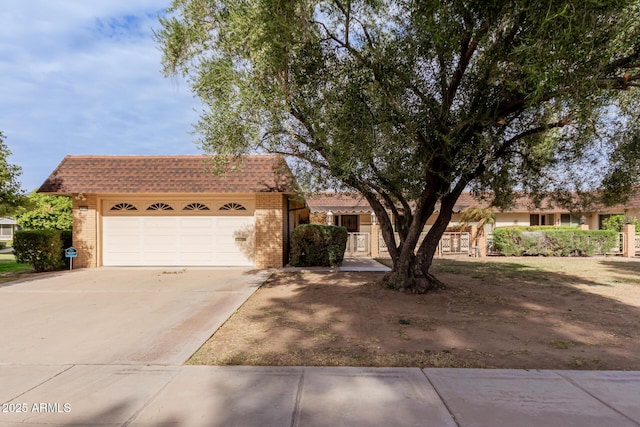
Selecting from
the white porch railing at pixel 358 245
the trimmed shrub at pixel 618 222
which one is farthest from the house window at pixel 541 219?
the white porch railing at pixel 358 245

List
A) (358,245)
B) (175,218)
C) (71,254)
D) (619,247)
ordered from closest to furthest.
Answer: (71,254), (175,218), (358,245), (619,247)

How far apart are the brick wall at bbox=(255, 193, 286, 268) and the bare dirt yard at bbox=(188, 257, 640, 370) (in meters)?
2.46

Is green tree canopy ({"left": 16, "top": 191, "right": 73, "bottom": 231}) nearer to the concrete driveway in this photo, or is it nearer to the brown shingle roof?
the brown shingle roof

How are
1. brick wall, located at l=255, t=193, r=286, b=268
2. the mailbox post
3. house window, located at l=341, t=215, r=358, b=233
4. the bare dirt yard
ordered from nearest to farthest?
the bare dirt yard, the mailbox post, brick wall, located at l=255, t=193, r=286, b=268, house window, located at l=341, t=215, r=358, b=233

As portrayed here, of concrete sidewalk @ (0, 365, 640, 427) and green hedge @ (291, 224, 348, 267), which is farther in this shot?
green hedge @ (291, 224, 348, 267)

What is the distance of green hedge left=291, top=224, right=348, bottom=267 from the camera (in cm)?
1320

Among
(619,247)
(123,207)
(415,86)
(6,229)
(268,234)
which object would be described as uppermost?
(415,86)

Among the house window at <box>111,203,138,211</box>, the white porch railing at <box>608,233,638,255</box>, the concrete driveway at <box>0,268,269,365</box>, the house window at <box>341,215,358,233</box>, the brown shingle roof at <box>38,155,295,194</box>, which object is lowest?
the concrete driveway at <box>0,268,269,365</box>

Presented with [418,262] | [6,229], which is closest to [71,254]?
[418,262]

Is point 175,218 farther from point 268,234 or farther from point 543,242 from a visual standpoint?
point 543,242

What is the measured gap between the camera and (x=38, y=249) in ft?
41.0

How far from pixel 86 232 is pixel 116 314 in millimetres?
7859

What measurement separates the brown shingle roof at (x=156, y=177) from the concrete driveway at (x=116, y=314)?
314 centimetres

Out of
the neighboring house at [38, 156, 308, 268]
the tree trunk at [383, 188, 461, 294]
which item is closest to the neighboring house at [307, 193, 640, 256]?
the neighboring house at [38, 156, 308, 268]
